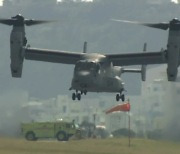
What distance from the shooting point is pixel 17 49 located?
264ft

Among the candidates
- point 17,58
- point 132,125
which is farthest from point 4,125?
point 132,125

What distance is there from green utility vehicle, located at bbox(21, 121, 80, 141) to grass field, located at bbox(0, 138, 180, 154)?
36.7ft

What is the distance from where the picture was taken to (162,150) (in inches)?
3066

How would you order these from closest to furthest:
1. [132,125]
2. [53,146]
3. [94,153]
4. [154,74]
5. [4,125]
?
[94,153]
[53,146]
[4,125]
[132,125]
[154,74]

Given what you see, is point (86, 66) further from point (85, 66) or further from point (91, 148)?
point (91, 148)

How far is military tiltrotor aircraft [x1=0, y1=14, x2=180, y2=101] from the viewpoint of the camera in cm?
7606

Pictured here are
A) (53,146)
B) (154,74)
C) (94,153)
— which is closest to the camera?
(94,153)

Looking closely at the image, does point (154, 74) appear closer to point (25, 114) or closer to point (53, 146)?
point (25, 114)

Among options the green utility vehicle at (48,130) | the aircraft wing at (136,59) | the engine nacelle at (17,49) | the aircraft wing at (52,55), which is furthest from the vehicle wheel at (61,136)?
the engine nacelle at (17,49)

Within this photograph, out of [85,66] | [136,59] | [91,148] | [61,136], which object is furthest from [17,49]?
[61,136]

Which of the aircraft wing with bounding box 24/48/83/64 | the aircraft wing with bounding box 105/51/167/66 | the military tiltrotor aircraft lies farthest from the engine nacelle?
the aircraft wing with bounding box 105/51/167/66

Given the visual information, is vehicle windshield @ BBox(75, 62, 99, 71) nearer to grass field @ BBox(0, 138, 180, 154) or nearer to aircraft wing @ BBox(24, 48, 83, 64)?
aircraft wing @ BBox(24, 48, 83, 64)

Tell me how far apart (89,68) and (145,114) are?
7574 cm

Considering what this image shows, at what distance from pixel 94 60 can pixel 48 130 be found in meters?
19.3
